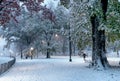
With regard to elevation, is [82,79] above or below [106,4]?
below

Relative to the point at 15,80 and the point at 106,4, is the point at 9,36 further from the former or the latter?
the point at 15,80

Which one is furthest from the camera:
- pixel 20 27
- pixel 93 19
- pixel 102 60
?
pixel 20 27

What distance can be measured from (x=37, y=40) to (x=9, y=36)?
7.03 metres

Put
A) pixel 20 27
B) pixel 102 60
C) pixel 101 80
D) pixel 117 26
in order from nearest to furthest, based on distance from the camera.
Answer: pixel 101 80 < pixel 117 26 < pixel 102 60 < pixel 20 27

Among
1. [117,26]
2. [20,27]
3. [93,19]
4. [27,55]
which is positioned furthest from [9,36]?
[117,26]

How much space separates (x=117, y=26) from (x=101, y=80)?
25.4 ft

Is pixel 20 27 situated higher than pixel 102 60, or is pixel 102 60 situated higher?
pixel 20 27

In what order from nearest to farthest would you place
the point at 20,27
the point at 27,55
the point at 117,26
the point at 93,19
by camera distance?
1. the point at 117,26
2. the point at 93,19
3. the point at 27,55
4. the point at 20,27

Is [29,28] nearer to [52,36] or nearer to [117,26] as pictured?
[52,36]

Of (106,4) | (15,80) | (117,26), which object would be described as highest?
(106,4)

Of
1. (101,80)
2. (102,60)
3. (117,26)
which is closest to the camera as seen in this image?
(101,80)

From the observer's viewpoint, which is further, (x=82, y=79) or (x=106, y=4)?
(x=106, y=4)

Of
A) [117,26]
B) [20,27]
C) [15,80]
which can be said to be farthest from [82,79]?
[20,27]

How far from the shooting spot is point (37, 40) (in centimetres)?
6744
